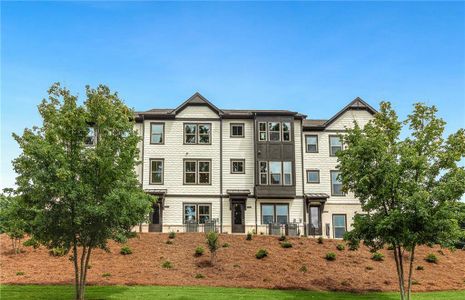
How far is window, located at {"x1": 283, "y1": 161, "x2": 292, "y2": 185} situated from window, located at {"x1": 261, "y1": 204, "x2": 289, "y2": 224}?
73.5 inches

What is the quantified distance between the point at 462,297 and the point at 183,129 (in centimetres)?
2233

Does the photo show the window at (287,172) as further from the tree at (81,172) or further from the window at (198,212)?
the tree at (81,172)

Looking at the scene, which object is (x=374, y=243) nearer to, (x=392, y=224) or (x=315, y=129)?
(x=392, y=224)

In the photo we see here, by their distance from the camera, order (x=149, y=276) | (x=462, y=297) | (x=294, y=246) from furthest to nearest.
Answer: (x=294, y=246) < (x=149, y=276) < (x=462, y=297)

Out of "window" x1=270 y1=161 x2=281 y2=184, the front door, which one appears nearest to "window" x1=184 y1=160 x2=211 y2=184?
the front door

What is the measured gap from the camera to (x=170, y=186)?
34469 millimetres

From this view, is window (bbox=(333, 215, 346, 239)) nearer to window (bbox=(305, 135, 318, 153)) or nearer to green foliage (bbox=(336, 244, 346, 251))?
window (bbox=(305, 135, 318, 153))

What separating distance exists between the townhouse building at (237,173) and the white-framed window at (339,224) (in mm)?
76

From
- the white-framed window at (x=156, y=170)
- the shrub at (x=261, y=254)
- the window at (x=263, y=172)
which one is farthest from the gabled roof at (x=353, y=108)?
the shrub at (x=261, y=254)

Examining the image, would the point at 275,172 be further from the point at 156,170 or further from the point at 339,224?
the point at 156,170

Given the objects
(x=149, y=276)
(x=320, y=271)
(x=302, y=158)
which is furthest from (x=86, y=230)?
(x=302, y=158)

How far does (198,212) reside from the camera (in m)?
34.2

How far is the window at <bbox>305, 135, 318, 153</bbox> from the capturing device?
3634cm

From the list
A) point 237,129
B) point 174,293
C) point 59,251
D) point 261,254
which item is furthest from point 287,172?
point 174,293
